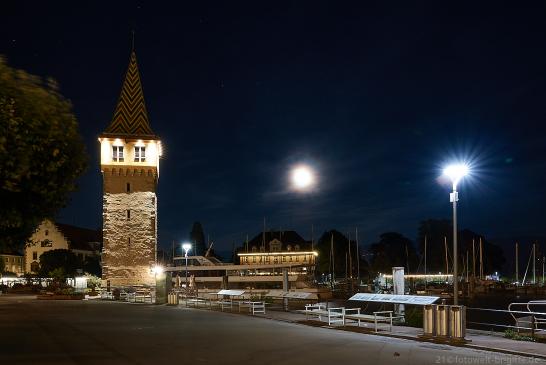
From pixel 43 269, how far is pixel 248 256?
4091cm

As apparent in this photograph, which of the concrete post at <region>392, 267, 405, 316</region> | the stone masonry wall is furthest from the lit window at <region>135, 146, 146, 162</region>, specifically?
the concrete post at <region>392, 267, 405, 316</region>

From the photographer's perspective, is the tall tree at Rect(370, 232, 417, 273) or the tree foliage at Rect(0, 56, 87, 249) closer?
the tree foliage at Rect(0, 56, 87, 249)

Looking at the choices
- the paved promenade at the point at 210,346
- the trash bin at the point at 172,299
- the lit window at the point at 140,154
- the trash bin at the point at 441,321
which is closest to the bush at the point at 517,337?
the trash bin at the point at 441,321

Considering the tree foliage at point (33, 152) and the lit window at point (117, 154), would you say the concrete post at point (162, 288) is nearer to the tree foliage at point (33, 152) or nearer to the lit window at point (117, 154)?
the tree foliage at point (33, 152)

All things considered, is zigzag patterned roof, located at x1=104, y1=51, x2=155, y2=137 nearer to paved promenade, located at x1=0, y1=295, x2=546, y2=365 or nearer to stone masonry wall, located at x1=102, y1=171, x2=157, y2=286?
stone masonry wall, located at x1=102, y1=171, x2=157, y2=286

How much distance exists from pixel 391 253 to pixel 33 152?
5033 inches

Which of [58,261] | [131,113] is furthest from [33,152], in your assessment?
[58,261]

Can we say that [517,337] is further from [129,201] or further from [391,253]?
[391,253]

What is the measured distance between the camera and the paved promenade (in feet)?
49.5

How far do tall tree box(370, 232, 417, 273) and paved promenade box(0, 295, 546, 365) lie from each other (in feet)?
360

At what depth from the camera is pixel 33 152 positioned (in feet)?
41.2

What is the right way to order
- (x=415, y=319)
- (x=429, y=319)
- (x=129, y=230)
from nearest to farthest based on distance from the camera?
(x=429, y=319), (x=415, y=319), (x=129, y=230)

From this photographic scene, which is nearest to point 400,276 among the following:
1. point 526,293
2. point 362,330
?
point 362,330

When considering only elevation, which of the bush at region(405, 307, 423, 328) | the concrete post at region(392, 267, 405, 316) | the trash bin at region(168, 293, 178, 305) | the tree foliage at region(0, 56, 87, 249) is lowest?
the trash bin at region(168, 293, 178, 305)
